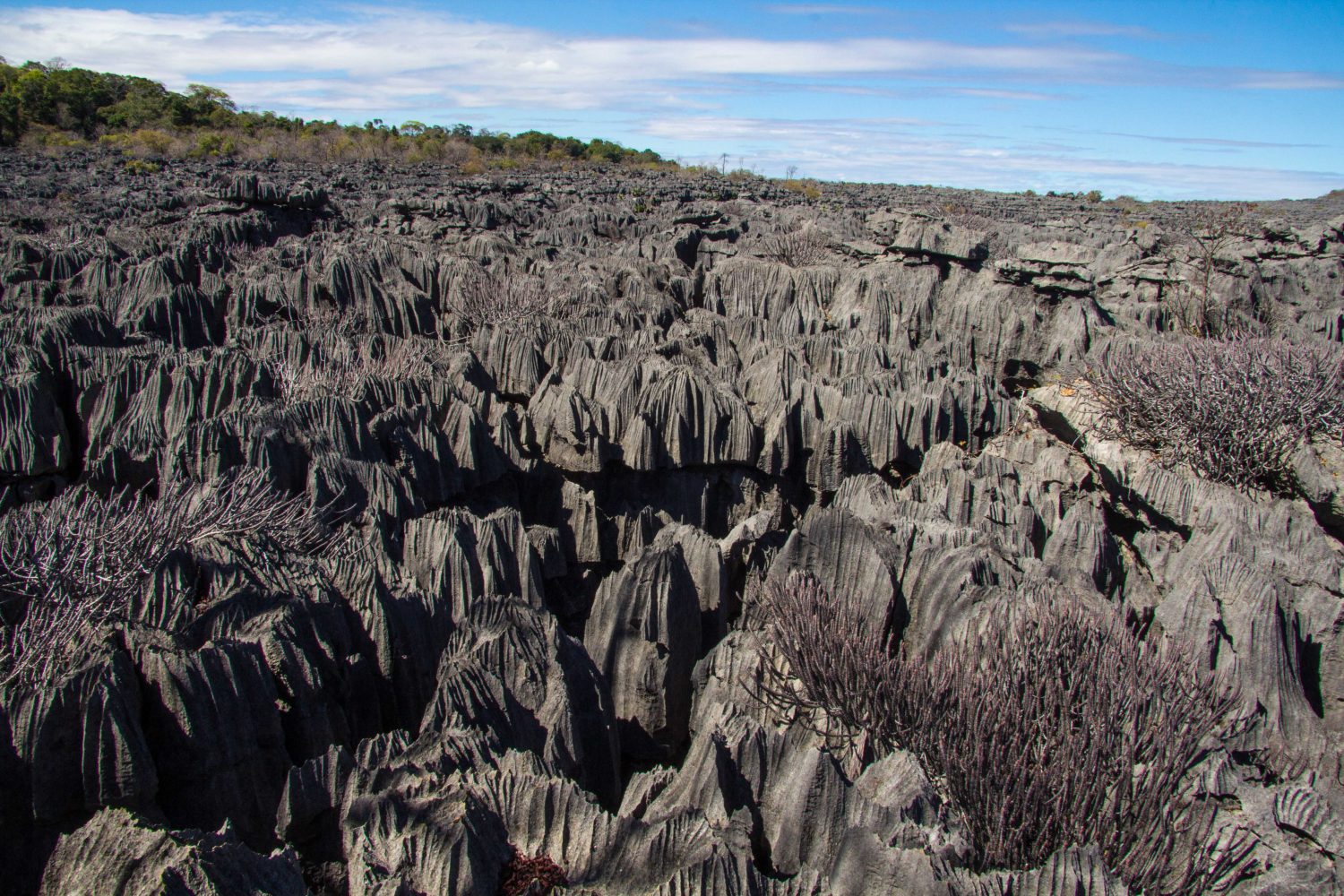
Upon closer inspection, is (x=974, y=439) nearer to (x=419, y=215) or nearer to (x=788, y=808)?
(x=788, y=808)

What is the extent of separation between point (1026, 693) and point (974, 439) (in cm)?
712

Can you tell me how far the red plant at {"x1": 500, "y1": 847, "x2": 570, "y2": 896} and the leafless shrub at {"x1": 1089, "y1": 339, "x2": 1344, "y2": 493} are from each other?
779 centimetres

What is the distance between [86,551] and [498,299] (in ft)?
37.1

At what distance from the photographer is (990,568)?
18.8 feet

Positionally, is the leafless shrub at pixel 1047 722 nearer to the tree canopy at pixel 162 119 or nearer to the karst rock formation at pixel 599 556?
the karst rock formation at pixel 599 556

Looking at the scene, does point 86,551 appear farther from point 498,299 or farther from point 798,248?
point 798,248

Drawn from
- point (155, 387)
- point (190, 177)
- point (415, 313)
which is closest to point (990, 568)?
point (155, 387)

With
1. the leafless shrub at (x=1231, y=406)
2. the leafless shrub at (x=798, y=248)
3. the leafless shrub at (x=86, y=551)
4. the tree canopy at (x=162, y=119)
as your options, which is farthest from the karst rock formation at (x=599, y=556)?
the tree canopy at (x=162, y=119)

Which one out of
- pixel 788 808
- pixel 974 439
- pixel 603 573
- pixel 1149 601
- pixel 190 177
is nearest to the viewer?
pixel 788 808

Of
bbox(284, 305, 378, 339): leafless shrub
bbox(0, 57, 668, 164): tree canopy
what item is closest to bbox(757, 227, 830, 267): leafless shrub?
bbox(284, 305, 378, 339): leafless shrub

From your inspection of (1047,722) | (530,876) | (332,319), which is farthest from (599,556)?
(332,319)

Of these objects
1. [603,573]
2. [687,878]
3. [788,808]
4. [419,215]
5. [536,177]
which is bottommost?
[603,573]

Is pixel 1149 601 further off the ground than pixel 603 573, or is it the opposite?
pixel 1149 601

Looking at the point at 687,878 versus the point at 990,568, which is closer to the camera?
the point at 687,878
